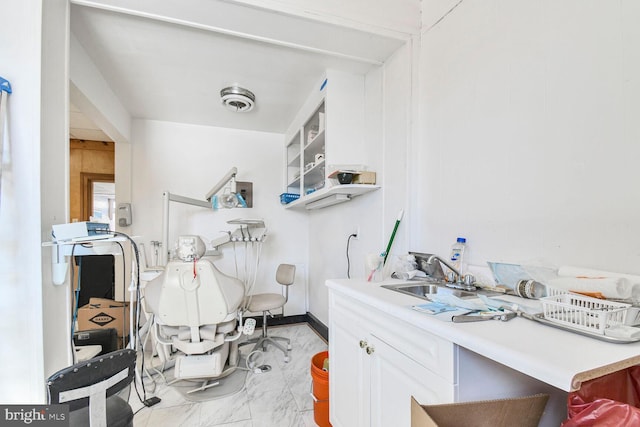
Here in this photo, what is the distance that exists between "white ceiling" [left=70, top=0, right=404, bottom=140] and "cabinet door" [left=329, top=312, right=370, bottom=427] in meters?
1.62

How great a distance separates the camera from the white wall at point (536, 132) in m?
0.89

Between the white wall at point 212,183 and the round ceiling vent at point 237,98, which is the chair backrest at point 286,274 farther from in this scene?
the round ceiling vent at point 237,98

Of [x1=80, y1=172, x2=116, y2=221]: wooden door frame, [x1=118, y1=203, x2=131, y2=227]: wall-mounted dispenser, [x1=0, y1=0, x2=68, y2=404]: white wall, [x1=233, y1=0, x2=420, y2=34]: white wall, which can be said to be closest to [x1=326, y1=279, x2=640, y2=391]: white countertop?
[x1=0, y1=0, x2=68, y2=404]: white wall

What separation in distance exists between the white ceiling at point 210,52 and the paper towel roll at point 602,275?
4.98 feet

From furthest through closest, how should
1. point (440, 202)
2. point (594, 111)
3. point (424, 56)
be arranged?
1. point (424, 56)
2. point (440, 202)
3. point (594, 111)

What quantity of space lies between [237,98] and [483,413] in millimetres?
2571

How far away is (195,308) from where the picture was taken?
1783 mm

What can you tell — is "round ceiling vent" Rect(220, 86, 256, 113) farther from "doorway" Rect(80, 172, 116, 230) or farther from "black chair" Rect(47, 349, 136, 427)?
"doorway" Rect(80, 172, 116, 230)

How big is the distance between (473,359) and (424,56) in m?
1.65

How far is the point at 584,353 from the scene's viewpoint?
0.61 m

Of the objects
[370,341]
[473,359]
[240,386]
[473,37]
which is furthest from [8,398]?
[473,37]

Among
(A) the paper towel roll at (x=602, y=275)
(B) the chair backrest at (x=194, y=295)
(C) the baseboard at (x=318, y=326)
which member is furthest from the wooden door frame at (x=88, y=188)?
(A) the paper towel roll at (x=602, y=275)

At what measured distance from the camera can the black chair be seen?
2.76 feet

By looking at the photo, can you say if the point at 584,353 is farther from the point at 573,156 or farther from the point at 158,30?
the point at 158,30
